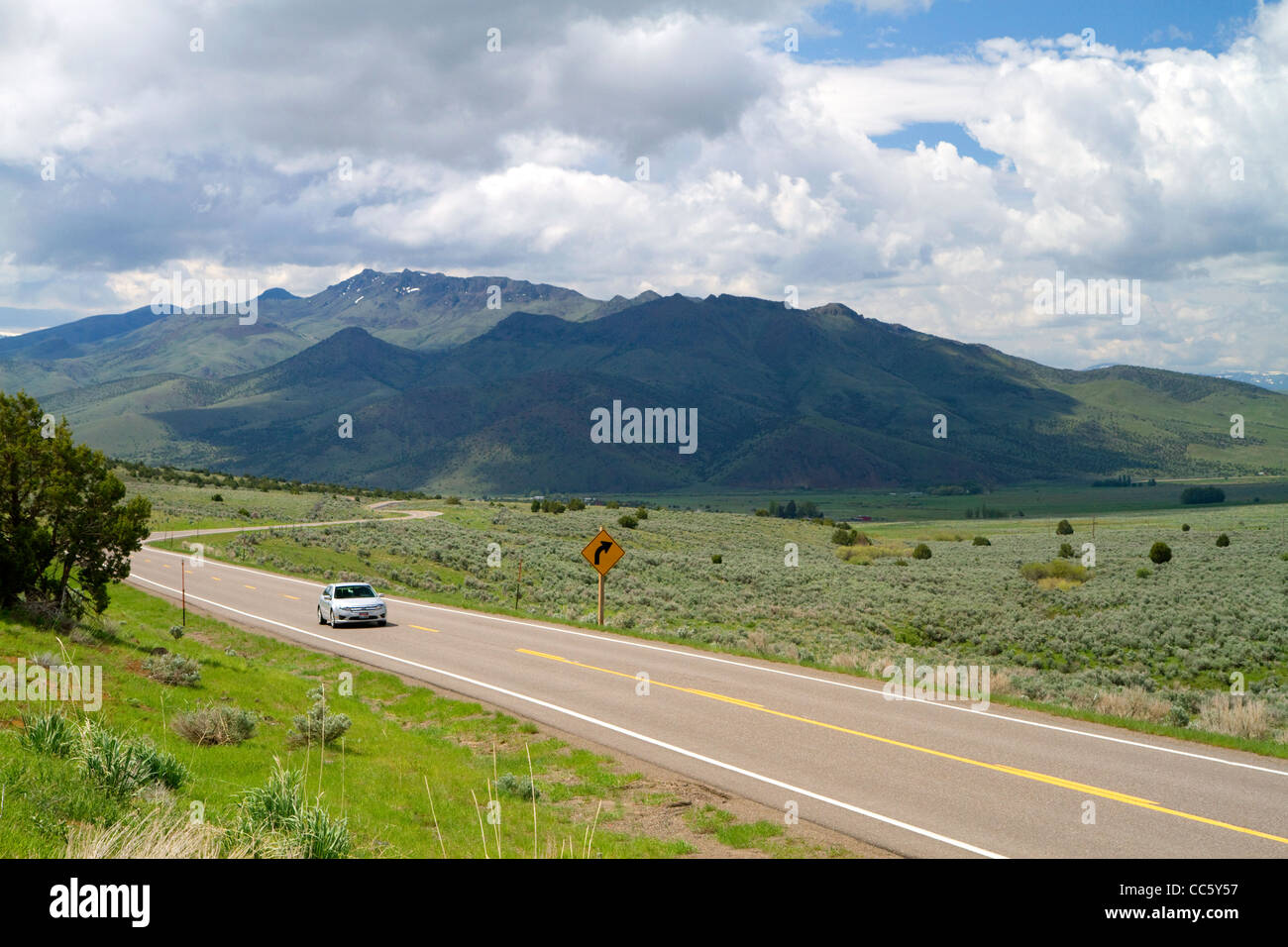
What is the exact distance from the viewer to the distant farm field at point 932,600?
22.9m

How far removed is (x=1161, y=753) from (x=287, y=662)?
16.5 m

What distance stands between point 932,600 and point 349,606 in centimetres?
2495

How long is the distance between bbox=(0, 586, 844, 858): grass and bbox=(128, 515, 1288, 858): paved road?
1.26 m

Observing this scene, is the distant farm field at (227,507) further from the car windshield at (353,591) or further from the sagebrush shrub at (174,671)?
the sagebrush shrub at (174,671)

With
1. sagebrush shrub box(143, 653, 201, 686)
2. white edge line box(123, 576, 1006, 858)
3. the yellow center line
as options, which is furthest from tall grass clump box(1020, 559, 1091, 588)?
sagebrush shrub box(143, 653, 201, 686)

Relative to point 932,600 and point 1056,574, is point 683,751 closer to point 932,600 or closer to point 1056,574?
point 932,600

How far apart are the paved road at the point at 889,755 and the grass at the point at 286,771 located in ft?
4.12

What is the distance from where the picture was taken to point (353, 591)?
2598cm

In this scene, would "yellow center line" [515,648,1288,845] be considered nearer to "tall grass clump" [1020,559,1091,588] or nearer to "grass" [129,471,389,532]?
"tall grass clump" [1020,559,1091,588]

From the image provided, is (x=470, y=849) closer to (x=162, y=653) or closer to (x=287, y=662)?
(x=162, y=653)

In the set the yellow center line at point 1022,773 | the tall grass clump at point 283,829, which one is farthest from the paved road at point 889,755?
the tall grass clump at point 283,829

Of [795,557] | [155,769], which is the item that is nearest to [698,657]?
[155,769]

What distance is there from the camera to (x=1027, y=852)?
7.94m
